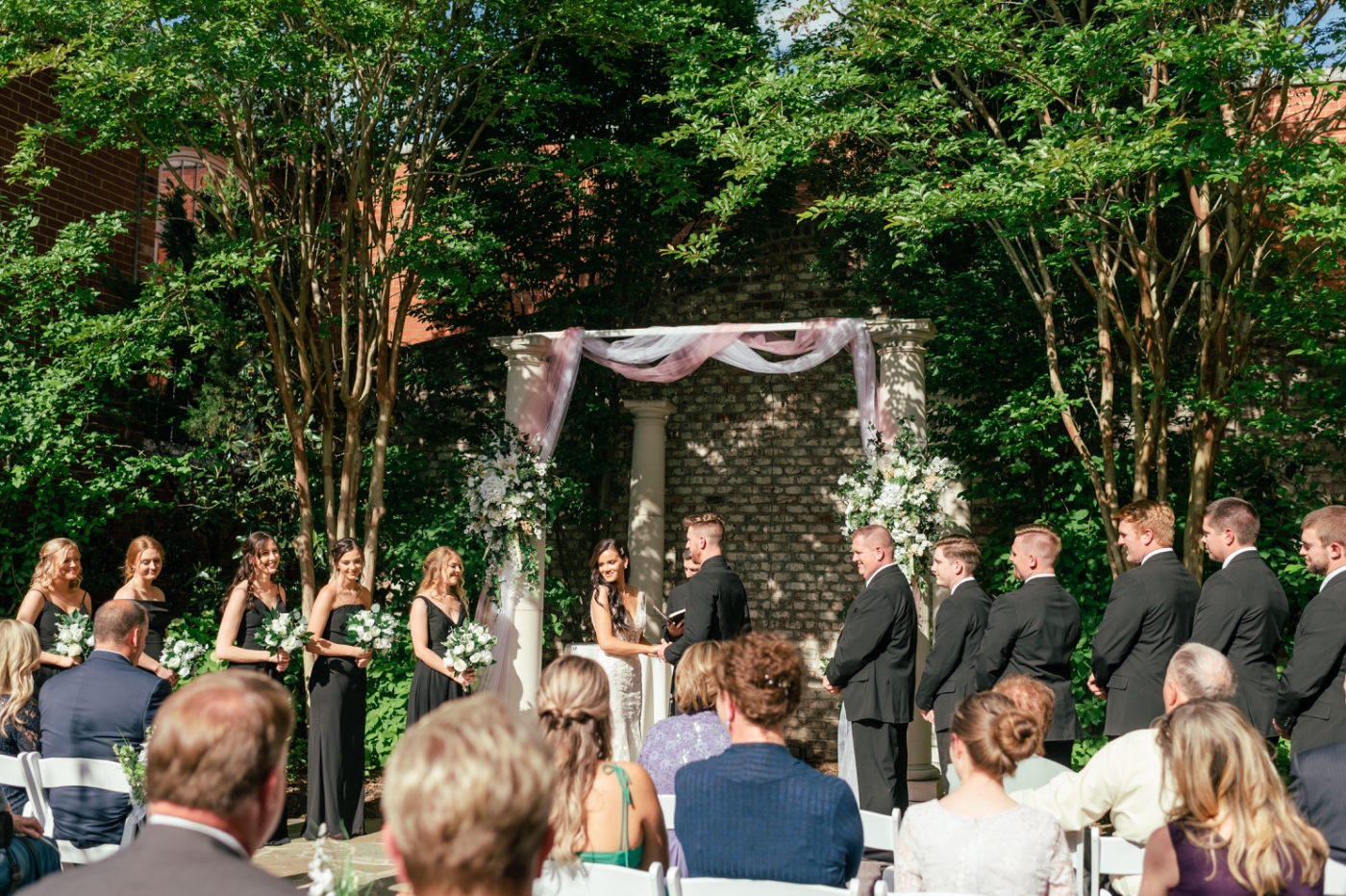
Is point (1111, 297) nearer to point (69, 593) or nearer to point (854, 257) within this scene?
point (854, 257)

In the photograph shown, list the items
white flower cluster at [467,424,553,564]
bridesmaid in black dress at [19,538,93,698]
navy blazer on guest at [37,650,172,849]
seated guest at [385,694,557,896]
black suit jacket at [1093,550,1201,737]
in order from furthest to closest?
white flower cluster at [467,424,553,564] < bridesmaid in black dress at [19,538,93,698] < black suit jacket at [1093,550,1201,737] < navy blazer on guest at [37,650,172,849] < seated guest at [385,694,557,896]

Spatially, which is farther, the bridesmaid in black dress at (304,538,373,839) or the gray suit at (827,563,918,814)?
the bridesmaid in black dress at (304,538,373,839)

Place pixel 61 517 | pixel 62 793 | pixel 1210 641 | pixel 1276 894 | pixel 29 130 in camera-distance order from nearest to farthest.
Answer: pixel 1276 894 < pixel 62 793 < pixel 1210 641 < pixel 29 130 < pixel 61 517

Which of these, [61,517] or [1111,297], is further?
[61,517]

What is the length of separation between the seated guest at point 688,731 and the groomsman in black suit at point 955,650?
7.39 ft

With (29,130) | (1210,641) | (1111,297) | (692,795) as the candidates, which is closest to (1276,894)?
(692,795)

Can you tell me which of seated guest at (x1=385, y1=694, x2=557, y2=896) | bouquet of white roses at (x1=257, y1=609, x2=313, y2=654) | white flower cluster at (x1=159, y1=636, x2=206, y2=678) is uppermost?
seated guest at (x1=385, y1=694, x2=557, y2=896)

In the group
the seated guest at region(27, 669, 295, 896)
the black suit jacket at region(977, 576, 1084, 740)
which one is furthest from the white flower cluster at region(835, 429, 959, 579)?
the seated guest at region(27, 669, 295, 896)

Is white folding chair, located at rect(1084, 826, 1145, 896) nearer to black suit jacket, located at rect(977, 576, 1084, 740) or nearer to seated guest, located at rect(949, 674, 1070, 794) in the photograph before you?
seated guest, located at rect(949, 674, 1070, 794)

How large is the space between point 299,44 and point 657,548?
4.81 m

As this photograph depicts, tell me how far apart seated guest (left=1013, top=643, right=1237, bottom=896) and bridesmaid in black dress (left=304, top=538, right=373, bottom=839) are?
3859mm

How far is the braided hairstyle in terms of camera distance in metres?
2.62

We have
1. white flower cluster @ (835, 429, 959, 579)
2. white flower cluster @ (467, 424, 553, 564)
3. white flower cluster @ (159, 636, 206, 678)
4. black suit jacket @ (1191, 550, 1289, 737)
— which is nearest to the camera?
black suit jacket @ (1191, 550, 1289, 737)

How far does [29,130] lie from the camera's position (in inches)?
279
